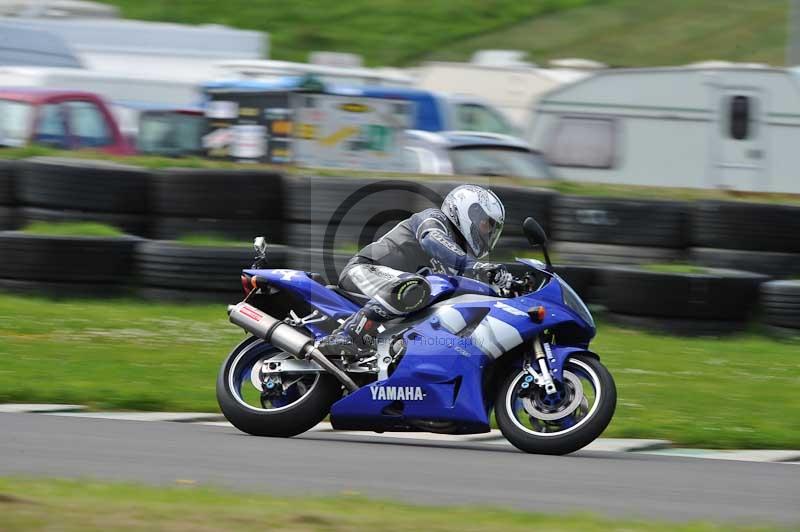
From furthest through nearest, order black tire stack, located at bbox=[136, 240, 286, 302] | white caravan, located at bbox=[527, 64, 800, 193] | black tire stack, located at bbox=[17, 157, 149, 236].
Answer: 1. white caravan, located at bbox=[527, 64, 800, 193]
2. black tire stack, located at bbox=[17, 157, 149, 236]
3. black tire stack, located at bbox=[136, 240, 286, 302]

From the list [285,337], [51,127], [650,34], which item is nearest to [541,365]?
[285,337]

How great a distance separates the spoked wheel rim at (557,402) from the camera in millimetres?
7672

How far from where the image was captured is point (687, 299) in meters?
12.4

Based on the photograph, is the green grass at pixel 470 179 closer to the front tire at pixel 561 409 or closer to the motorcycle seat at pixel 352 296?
the motorcycle seat at pixel 352 296

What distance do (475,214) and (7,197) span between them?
23.5 ft

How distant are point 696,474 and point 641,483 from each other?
0.51m

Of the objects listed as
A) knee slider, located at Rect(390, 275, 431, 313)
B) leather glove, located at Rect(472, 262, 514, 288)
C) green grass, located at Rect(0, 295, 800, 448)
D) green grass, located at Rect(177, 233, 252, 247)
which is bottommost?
green grass, located at Rect(0, 295, 800, 448)

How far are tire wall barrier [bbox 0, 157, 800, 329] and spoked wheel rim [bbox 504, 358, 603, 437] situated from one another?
4834 mm

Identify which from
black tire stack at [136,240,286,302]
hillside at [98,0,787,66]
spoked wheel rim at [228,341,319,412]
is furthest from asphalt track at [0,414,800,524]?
hillside at [98,0,787,66]

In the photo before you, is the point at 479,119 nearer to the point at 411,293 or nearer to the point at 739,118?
the point at 739,118

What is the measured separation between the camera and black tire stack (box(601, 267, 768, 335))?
12328 millimetres

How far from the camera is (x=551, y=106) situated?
885 inches

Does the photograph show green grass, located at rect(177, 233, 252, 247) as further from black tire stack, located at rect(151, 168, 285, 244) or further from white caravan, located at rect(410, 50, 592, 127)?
white caravan, located at rect(410, 50, 592, 127)

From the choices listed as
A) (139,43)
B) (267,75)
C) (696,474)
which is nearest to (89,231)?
(696,474)
